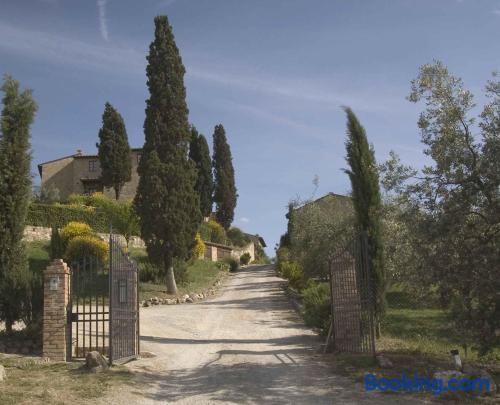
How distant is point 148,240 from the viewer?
83.3 feet

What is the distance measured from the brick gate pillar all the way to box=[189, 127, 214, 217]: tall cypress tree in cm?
3898

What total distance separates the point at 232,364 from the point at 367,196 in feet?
20.2

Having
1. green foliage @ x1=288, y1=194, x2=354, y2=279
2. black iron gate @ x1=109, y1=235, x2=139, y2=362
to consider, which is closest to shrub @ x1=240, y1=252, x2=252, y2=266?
green foliage @ x1=288, y1=194, x2=354, y2=279

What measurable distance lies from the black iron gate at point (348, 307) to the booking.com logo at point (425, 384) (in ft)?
7.88

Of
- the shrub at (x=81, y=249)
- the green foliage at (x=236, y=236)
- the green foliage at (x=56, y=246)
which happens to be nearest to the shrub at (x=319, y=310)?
the shrub at (x=81, y=249)

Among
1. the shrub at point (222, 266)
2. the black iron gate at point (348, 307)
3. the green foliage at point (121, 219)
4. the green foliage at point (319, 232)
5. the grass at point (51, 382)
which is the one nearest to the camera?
the grass at point (51, 382)

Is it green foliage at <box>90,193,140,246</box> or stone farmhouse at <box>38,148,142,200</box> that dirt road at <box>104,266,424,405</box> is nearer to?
green foliage at <box>90,193,140,246</box>

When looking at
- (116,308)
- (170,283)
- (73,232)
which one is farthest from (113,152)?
(116,308)

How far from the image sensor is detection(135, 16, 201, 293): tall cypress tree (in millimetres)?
24828

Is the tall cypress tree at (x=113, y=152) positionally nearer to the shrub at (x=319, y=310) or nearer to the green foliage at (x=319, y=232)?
the green foliage at (x=319, y=232)

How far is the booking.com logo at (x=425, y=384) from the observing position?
822 cm

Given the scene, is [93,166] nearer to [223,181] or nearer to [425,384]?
[223,181]

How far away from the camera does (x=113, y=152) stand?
49.2 metres

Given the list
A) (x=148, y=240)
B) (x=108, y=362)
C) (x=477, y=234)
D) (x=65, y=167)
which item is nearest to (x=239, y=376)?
(x=108, y=362)
